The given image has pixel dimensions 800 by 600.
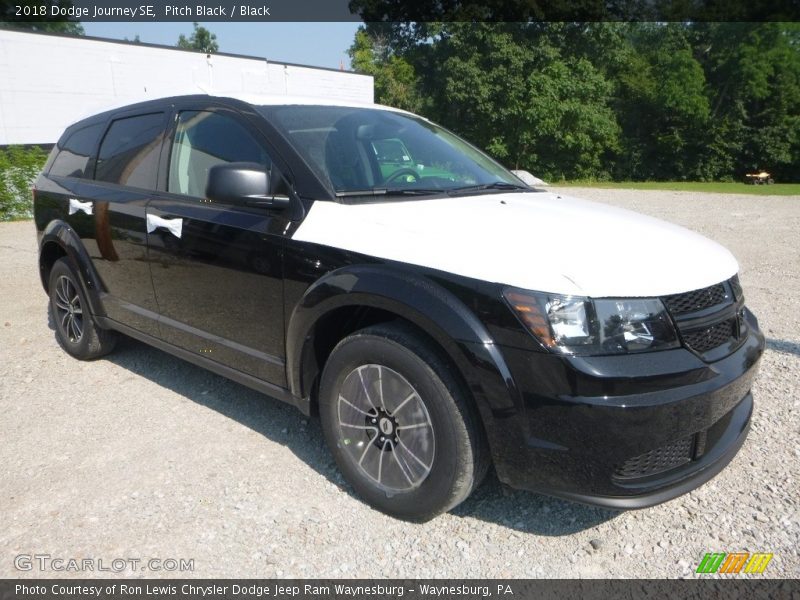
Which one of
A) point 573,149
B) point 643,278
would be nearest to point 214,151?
point 643,278

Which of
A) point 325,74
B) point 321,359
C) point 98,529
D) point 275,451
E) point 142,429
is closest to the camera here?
point 98,529

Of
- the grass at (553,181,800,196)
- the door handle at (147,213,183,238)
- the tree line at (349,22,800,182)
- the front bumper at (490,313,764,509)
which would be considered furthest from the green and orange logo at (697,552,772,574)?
the tree line at (349,22,800,182)

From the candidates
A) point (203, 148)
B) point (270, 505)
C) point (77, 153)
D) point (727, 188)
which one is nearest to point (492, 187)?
point (203, 148)

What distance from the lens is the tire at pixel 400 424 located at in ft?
8.59

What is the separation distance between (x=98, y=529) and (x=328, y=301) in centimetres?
145

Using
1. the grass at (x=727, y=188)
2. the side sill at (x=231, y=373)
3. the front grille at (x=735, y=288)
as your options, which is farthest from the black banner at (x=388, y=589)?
the grass at (x=727, y=188)

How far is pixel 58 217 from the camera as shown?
491cm

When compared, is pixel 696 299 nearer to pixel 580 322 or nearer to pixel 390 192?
pixel 580 322

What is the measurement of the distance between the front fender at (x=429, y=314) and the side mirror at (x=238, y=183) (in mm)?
519

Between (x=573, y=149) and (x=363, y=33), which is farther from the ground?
(x=363, y=33)

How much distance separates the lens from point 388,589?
2553 millimetres

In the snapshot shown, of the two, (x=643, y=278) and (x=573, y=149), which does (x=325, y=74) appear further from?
(x=643, y=278)

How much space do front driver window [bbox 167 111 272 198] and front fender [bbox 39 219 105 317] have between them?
3.87 feet

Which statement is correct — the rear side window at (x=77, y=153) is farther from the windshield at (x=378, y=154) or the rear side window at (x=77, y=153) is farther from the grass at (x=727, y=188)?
the grass at (x=727, y=188)
